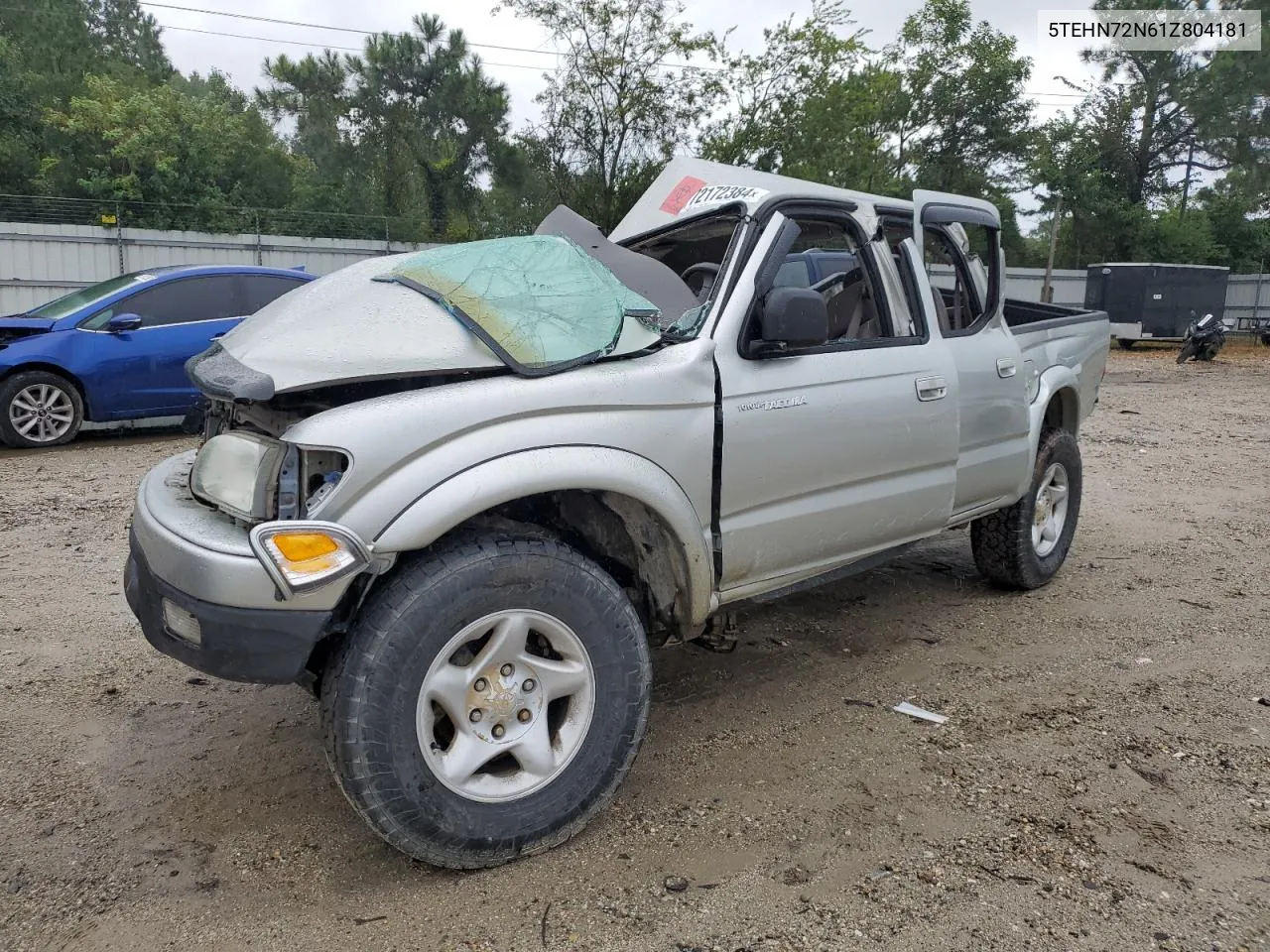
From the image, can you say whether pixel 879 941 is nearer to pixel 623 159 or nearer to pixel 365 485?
pixel 365 485

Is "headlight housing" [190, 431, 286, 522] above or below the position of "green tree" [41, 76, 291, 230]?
below

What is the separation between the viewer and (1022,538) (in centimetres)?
471

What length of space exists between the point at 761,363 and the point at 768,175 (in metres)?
1.02

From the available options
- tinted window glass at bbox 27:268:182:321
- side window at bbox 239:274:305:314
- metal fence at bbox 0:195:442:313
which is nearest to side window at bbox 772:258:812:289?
side window at bbox 239:274:305:314

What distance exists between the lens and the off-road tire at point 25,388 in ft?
26.5

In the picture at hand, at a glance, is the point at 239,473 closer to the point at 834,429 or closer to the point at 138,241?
the point at 834,429

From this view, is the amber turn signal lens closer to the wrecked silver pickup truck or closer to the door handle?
the wrecked silver pickup truck

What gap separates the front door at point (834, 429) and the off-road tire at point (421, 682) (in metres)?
0.62

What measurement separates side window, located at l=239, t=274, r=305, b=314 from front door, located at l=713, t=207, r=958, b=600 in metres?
6.63

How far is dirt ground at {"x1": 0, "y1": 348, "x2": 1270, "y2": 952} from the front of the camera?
7.76ft

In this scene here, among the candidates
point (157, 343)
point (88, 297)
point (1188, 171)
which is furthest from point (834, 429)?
point (1188, 171)

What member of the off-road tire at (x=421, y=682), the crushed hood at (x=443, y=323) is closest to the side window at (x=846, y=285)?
the crushed hood at (x=443, y=323)

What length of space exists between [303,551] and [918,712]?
235 centimetres

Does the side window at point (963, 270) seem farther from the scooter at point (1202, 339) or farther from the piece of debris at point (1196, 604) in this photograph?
the scooter at point (1202, 339)
